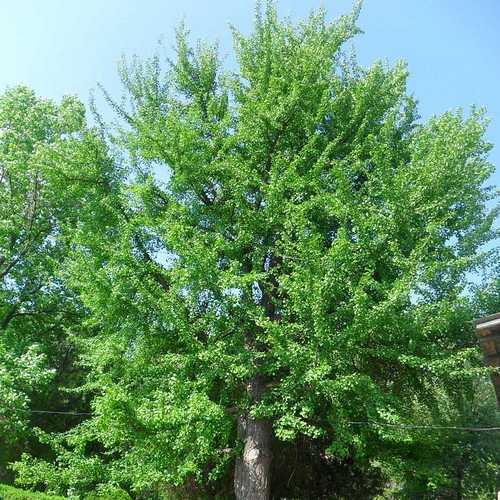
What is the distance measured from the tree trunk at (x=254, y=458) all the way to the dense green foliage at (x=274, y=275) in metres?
0.29

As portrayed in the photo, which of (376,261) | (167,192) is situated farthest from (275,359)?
(167,192)

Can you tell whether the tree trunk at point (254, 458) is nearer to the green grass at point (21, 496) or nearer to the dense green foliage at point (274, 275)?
the dense green foliage at point (274, 275)

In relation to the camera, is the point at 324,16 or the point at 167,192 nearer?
the point at 167,192

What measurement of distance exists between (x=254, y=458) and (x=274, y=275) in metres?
3.86

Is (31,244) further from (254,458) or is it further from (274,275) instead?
(254,458)

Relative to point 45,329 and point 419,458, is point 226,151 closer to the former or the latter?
point 419,458

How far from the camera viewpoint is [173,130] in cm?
1041

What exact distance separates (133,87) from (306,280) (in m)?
8.18

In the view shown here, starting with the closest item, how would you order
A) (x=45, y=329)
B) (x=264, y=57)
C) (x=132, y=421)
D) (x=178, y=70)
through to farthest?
(x=132, y=421)
(x=264, y=57)
(x=178, y=70)
(x=45, y=329)

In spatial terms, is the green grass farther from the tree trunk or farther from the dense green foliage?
the tree trunk

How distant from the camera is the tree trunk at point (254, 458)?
8.83 m

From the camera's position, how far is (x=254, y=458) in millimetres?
9070

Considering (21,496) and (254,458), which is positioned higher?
(254,458)

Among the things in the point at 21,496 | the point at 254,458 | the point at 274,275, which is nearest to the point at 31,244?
the point at 21,496
